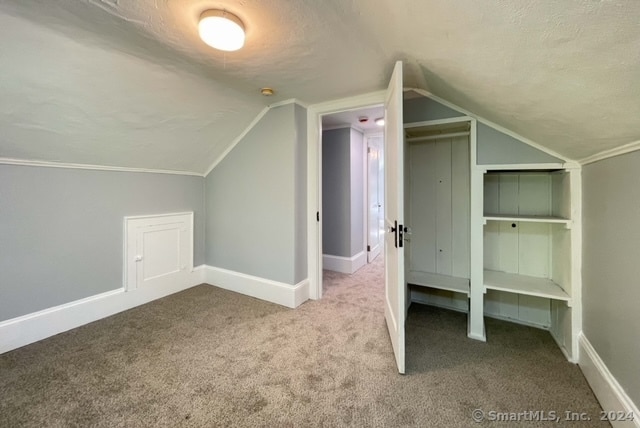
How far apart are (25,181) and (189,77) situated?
57.1 inches

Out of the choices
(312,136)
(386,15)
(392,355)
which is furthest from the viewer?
(312,136)

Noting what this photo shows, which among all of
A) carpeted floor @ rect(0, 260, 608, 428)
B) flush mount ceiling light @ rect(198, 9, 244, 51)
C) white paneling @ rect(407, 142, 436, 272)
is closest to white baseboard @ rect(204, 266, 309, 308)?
carpeted floor @ rect(0, 260, 608, 428)

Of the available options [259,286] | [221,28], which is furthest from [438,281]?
[221,28]

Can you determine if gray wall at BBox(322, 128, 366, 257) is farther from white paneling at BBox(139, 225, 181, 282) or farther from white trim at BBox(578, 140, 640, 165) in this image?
white trim at BBox(578, 140, 640, 165)

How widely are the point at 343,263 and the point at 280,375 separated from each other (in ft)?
7.51

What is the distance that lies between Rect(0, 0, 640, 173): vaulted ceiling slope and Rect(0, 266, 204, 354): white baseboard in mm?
1210

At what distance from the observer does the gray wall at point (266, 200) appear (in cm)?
260

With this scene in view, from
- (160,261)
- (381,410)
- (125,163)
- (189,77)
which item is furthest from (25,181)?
(381,410)

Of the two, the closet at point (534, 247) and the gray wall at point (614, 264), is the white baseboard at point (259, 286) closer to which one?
the closet at point (534, 247)

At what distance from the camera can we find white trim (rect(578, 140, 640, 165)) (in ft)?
3.86

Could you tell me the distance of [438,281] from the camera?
2344mm

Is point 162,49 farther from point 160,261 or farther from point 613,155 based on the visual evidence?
point 613,155

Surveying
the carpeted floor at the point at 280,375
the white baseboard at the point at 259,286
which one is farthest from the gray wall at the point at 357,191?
the carpeted floor at the point at 280,375

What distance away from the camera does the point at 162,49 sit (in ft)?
5.09
